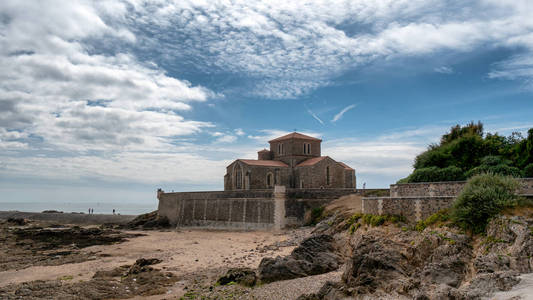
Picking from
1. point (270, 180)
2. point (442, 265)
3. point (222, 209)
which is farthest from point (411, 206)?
point (270, 180)

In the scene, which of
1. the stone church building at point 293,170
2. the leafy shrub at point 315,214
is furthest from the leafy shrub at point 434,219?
the stone church building at point 293,170

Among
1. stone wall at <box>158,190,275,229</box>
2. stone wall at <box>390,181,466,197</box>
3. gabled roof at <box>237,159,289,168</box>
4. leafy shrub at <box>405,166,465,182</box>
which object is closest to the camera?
stone wall at <box>390,181,466,197</box>

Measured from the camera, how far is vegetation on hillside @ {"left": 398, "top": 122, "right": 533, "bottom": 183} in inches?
825

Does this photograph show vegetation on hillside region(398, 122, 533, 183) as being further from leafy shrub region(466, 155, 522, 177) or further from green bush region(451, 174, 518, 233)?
green bush region(451, 174, 518, 233)

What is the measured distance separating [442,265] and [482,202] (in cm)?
282

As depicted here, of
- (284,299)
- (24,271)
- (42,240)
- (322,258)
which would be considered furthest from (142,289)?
(42,240)

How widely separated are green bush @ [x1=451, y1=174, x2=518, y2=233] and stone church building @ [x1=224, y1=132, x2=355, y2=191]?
26.4 meters

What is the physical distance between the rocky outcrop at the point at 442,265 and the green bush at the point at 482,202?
0.38m

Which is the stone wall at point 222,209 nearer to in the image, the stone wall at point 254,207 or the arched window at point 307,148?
the stone wall at point 254,207

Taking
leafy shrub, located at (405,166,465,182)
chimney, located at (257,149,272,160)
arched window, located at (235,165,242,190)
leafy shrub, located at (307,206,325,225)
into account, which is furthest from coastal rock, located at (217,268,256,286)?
chimney, located at (257,149,272,160)

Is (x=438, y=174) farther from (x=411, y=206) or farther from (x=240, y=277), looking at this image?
(x=240, y=277)

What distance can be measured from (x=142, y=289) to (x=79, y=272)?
5.42 m

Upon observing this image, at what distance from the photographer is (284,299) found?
10.9 m

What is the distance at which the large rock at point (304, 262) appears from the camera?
13.1 meters
